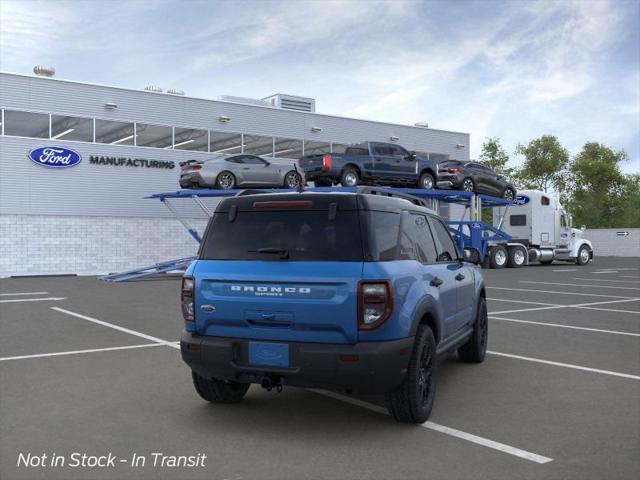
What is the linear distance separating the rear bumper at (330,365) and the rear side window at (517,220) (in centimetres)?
2839

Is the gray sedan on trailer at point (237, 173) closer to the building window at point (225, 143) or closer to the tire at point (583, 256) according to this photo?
the building window at point (225, 143)

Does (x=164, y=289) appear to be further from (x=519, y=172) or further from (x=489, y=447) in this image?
(x=519, y=172)

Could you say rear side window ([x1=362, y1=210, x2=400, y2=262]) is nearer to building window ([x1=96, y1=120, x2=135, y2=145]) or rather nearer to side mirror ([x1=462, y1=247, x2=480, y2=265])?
side mirror ([x1=462, y1=247, x2=480, y2=265])

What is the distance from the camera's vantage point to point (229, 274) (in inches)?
197

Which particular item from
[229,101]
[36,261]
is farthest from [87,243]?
[229,101]

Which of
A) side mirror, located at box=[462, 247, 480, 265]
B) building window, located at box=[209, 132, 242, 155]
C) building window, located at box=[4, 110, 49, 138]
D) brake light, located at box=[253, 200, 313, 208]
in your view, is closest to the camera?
brake light, located at box=[253, 200, 313, 208]

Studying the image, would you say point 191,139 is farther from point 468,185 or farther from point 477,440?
A: point 477,440

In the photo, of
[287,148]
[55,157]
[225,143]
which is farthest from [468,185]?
[55,157]

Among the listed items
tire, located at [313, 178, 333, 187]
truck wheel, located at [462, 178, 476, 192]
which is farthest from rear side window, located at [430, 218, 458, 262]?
truck wheel, located at [462, 178, 476, 192]

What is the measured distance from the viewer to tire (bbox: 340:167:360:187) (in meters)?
21.7

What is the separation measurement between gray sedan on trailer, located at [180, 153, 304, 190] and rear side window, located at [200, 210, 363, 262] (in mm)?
17253

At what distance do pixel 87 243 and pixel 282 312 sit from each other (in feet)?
78.3

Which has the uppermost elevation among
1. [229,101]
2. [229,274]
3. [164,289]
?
[229,101]

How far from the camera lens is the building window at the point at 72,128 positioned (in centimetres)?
2603
